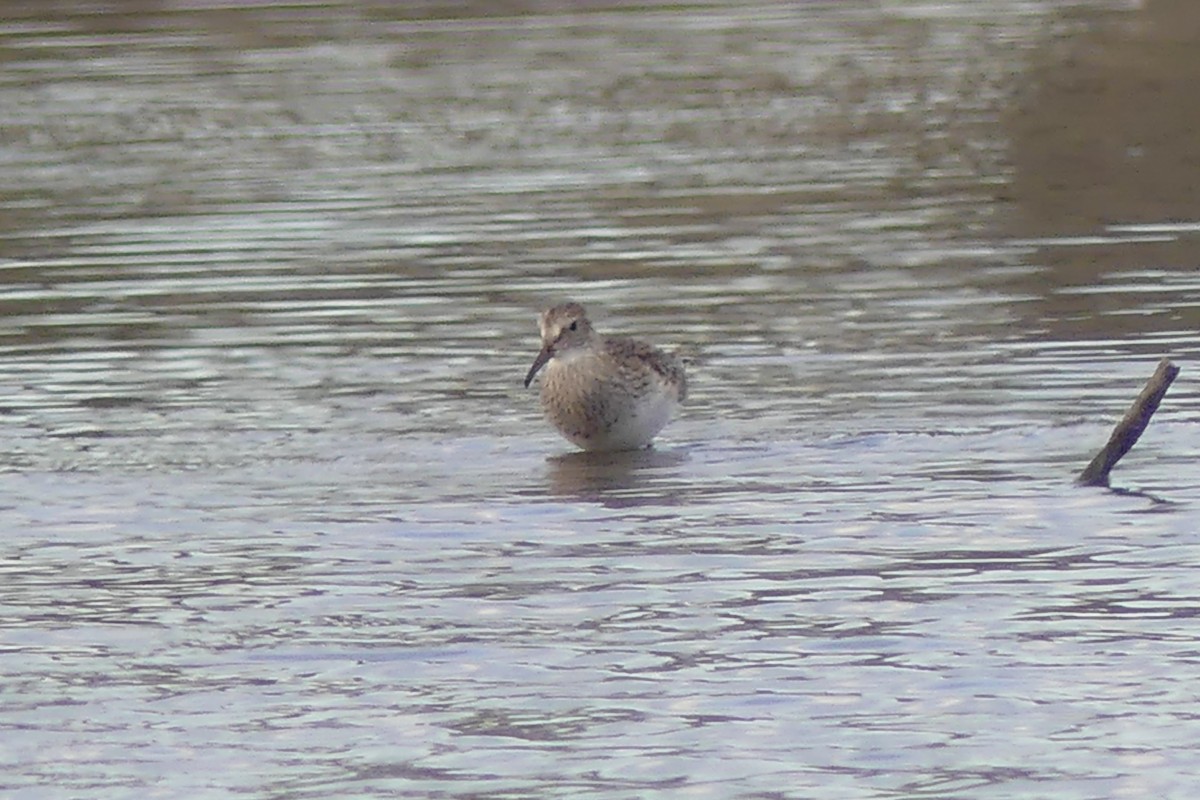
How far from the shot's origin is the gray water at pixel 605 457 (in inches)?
371

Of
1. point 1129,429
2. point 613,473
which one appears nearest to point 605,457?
point 613,473

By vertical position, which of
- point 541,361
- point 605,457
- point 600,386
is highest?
point 541,361

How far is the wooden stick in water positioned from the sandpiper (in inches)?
101

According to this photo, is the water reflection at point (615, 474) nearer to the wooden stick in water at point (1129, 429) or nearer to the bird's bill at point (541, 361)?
the bird's bill at point (541, 361)

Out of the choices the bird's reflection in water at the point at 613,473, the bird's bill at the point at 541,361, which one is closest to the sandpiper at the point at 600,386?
the bird's bill at the point at 541,361

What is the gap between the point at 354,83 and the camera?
3422 centimetres

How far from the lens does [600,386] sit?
15.0m

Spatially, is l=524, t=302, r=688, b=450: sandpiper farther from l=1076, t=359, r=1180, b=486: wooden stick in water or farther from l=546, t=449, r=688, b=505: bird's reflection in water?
l=1076, t=359, r=1180, b=486: wooden stick in water

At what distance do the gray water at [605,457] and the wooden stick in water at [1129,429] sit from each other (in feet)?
0.93

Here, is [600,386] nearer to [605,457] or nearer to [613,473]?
[605,457]

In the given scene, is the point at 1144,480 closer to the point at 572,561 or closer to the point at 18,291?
the point at 572,561

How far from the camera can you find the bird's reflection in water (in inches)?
545

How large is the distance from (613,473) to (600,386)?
646 millimetres

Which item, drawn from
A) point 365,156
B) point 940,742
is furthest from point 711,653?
point 365,156
